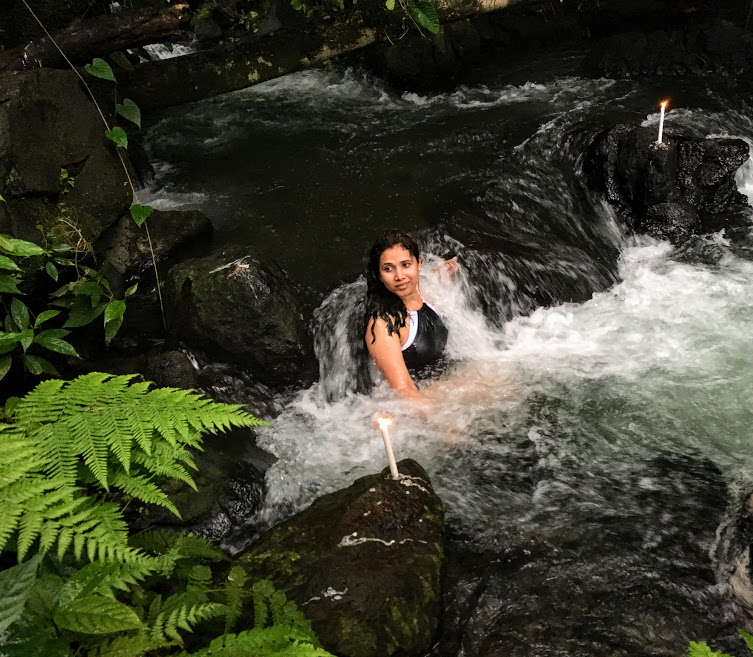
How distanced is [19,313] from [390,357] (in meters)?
2.64

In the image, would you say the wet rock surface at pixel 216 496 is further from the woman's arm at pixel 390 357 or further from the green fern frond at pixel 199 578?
the woman's arm at pixel 390 357

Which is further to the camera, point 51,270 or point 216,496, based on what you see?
point 51,270

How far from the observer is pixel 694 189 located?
22.1 feet

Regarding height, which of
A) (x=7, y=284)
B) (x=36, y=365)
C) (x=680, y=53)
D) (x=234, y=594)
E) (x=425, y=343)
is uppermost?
(x=680, y=53)

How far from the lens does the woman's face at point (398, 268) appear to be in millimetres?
4309

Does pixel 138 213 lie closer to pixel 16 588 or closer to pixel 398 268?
pixel 398 268

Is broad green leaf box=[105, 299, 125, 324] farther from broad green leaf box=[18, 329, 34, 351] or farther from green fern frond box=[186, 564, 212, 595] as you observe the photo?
green fern frond box=[186, 564, 212, 595]

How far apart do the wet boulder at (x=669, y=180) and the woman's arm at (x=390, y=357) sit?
355 cm

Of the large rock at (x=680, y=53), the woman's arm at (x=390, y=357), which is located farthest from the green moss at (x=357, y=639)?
the large rock at (x=680, y=53)

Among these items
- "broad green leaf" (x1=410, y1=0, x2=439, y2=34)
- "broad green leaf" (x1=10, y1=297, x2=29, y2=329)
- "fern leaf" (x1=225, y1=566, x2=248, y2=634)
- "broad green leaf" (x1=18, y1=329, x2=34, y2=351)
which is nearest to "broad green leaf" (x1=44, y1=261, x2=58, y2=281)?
"broad green leaf" (x1=10, y1=297, x2=29, y2=329)

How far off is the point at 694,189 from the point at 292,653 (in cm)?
657

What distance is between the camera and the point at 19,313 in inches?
170

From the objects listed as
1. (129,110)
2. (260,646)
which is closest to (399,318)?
(260,646)

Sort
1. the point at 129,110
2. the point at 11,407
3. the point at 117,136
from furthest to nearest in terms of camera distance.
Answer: the point at 129,110 → the point at 117,136 → the point at 11,407
